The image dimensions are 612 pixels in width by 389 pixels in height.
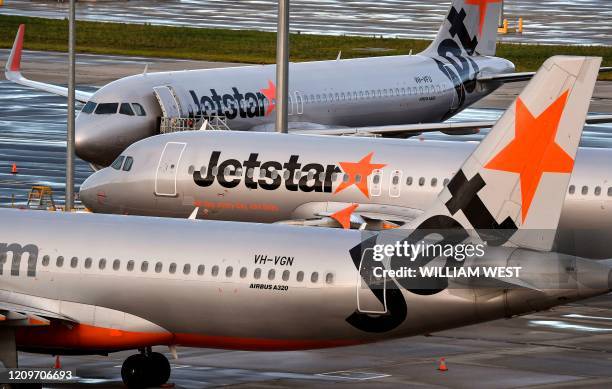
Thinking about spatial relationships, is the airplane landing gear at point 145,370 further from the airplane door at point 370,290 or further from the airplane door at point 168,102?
the airplane door at point 168,102

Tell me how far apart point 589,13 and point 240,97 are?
83.9 meters

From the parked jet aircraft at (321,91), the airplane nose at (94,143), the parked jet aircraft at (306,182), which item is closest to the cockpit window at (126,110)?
the parked jet aircraft at (321,91)

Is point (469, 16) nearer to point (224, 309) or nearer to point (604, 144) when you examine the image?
point (604, 144)

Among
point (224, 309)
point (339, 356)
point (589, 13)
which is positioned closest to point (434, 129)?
point (339, 356)

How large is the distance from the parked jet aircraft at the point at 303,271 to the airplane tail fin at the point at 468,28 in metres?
41.6

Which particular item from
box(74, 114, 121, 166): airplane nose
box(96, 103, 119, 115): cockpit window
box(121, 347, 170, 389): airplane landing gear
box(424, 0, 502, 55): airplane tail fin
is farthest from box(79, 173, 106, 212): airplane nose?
box(424, 0, 502, 55): airplane tail fin

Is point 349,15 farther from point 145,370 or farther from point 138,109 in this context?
point 145,370

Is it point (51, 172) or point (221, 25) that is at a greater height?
point (221, 25)

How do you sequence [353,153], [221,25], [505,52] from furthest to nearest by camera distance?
[221,25], [505,52], [353,153]

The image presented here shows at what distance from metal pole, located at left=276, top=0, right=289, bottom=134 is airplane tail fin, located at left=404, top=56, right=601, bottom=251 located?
18.3 m

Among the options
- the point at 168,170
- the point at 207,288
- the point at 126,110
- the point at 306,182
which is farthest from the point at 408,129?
the point at 207,288

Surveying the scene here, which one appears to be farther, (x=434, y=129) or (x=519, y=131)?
(x=434, y=129)

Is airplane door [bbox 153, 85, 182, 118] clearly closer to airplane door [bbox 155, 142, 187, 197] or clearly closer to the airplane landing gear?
airplane door [bbox 155, 142, 187, 197]

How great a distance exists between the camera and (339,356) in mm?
37594
